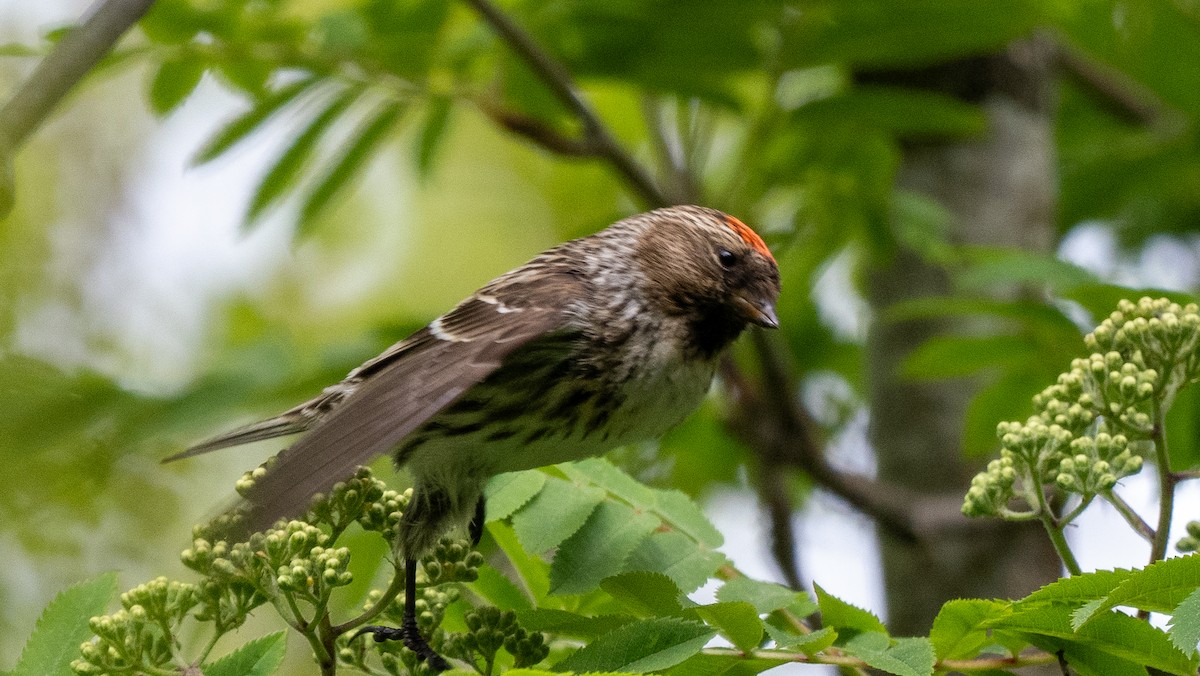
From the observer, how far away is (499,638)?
2.61 m

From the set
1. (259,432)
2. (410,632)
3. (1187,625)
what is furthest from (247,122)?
(1187,625)

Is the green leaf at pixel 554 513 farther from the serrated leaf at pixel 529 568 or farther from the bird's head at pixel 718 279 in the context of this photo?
the bird's head at pixel 718 279

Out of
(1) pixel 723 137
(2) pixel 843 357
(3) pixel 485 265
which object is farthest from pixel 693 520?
(3) pixel 485 265

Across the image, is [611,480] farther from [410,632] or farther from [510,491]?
[410,632]

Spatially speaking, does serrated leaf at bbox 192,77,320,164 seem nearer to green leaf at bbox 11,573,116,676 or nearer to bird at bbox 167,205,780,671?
bird at bbox 167,205,780,671

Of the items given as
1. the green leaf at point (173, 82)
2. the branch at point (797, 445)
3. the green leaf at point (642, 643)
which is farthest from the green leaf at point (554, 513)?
the branch at point (797, 445)

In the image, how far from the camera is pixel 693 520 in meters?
3.17

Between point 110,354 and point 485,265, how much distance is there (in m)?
7.80

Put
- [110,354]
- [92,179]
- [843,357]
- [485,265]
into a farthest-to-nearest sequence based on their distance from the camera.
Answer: [485,265]
[843,357]
[92,179]
[110,354]

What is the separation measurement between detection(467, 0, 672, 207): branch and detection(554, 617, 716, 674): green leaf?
2385 millimetres

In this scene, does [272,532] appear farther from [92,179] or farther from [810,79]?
[810,79]

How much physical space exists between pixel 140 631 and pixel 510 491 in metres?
1.06

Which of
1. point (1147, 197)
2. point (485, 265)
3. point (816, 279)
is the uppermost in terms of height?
point (1147, 197)

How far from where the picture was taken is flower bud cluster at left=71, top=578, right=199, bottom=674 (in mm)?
2375
